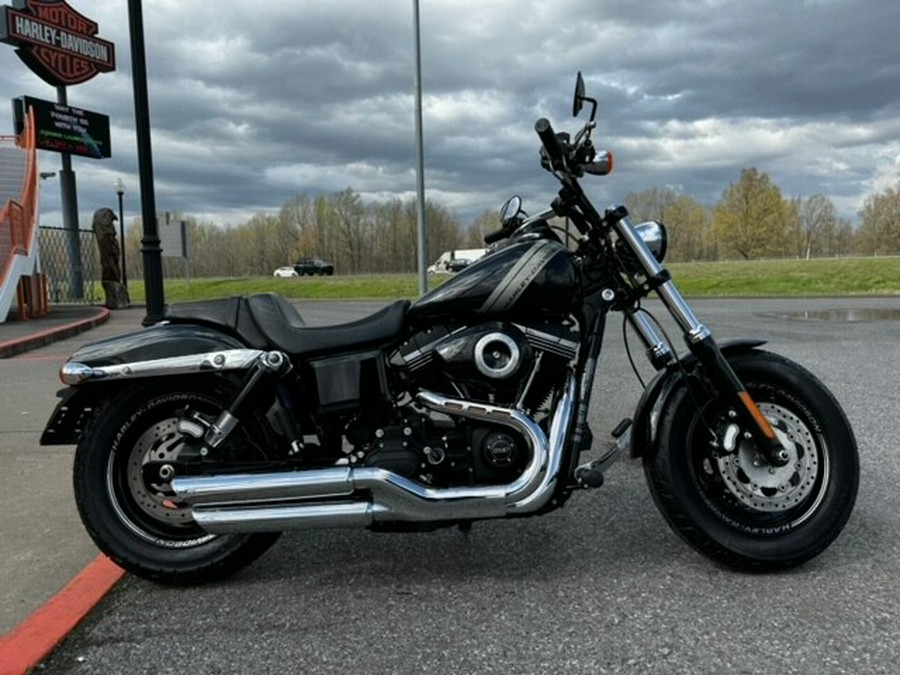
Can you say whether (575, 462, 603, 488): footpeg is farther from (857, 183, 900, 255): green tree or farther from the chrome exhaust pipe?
(857, 183, 900, 255): green tree

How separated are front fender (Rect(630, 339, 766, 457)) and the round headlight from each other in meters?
0.48

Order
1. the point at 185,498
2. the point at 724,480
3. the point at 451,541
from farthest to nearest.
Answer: the point at 451,541 → the point at 724,480 → the point at 185,498

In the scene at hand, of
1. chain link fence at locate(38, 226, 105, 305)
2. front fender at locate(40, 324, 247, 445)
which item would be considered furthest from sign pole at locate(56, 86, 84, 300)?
front fender at locate(40, 324, 247, 445)

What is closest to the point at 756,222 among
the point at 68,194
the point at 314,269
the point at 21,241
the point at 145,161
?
the point at 314,269

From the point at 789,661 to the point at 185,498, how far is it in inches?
89.8

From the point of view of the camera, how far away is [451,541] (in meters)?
3.48

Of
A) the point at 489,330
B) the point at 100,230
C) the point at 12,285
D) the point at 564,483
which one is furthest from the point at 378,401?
the point at 100,230

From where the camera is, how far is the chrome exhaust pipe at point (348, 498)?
2.85 meters

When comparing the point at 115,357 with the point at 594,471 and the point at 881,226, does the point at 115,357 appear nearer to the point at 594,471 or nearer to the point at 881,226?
the point at 594,471

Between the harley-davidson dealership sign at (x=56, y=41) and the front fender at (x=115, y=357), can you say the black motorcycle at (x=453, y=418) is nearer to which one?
the front fender at (x=115, y=357)

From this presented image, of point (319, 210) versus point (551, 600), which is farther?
point (319, 210)

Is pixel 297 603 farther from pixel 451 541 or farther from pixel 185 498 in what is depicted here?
pixel 451 541

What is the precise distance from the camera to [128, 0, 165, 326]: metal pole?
596 cm

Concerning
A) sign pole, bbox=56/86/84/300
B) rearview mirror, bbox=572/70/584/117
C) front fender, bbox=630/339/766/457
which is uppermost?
sign pole, bbox=56/86/84/300
